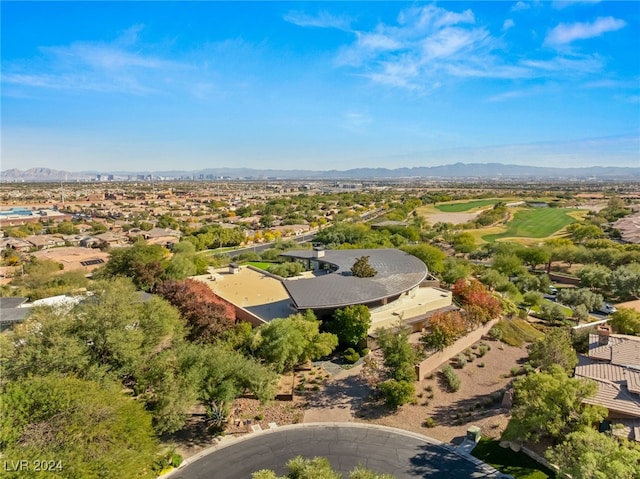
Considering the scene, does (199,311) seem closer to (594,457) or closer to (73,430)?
(73,430)

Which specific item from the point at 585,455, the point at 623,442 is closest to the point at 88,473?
the point at 585,455

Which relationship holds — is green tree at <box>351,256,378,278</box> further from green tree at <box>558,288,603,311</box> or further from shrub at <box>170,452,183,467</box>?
green tree at <box>558,288,603,311</box>

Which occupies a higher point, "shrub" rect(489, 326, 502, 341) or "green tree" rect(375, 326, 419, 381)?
"green tree" rect(375, 326, 419, 381)

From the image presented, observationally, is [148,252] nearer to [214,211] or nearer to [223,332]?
[223,332]

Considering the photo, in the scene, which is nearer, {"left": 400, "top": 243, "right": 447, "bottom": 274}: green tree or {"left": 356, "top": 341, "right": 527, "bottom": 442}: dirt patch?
{"left": 356, "top": 341, "right": 527, "bottom": 442}: dirt patch

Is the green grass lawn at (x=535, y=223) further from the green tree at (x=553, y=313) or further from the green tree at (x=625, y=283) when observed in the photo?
the green tree at (x=553, y=313)

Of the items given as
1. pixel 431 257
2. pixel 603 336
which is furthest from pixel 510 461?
pixel 431 257

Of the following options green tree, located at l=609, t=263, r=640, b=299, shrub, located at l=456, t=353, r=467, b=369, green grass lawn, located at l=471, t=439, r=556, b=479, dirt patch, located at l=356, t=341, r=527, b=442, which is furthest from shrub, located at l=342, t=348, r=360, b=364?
green tree, located at l=609, t=263, r=640, b=299
